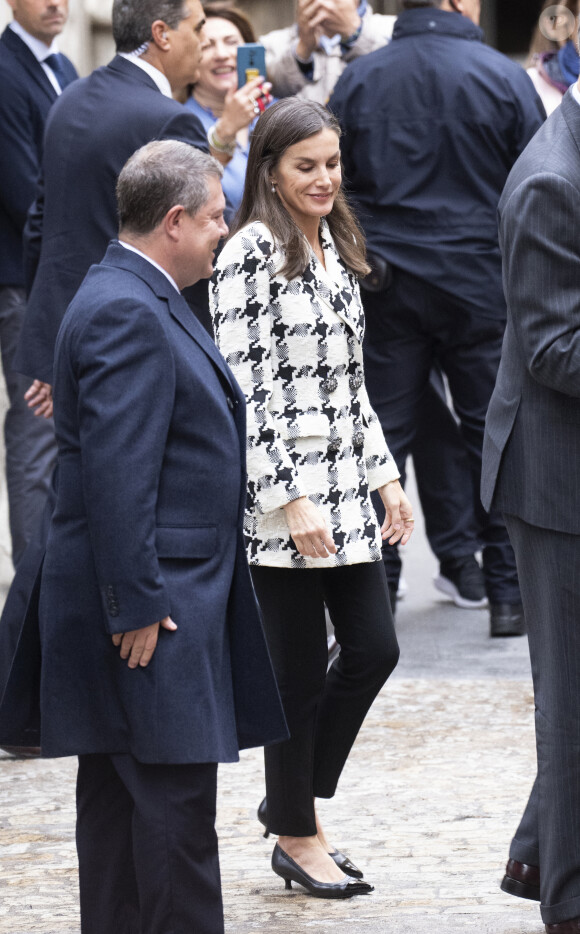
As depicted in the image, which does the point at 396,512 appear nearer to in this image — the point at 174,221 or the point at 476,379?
the point at 174,221

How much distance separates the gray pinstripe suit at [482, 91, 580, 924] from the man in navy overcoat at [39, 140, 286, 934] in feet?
1.97

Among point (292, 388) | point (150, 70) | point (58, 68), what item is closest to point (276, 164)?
point (292, 388)

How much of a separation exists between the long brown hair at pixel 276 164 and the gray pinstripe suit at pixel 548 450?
55 centimetres

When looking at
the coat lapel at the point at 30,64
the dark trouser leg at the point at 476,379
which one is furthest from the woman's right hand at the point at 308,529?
the coat lapel at the point at 30,64

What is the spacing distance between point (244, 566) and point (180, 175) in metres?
0.75

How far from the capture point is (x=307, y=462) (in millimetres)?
3658

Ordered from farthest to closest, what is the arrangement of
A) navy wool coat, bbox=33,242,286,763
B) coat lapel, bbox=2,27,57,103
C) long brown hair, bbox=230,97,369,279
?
1. coat lapel, bbox=2,27,57,103
2. long brown hair, bbox=230,97,369,279
3. navy wool coat, bbox=33,242,286,763

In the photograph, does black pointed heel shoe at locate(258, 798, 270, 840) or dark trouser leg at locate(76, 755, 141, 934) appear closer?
dark trouser leg at locate(76, 755, 141, 934)

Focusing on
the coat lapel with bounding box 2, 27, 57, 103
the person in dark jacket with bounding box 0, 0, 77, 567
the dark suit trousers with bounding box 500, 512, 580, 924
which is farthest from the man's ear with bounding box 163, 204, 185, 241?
the coat lapel with bounding box 2, 27, 57, 103

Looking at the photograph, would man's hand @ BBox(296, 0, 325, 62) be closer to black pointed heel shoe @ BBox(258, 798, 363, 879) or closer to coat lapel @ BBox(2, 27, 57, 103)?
coat lapel @ BBox(2, 27, 57, 103)

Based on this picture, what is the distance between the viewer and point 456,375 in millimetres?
6160

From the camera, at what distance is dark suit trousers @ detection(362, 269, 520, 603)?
5.96 meters

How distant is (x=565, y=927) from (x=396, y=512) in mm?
1058

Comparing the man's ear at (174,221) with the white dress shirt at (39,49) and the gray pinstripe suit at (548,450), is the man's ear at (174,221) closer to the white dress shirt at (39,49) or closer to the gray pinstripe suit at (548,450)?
the gray pinstripe suit at (548,450)
